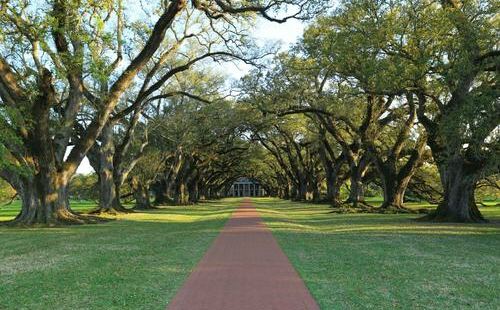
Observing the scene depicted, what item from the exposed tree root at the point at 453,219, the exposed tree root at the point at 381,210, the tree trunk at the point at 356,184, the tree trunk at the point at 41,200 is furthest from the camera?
the tree trunk at the point at 356,184

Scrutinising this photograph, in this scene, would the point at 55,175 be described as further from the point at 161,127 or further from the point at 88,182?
the point at 88,182

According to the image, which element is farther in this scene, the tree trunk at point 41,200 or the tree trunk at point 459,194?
the tree trunk at point 459,194

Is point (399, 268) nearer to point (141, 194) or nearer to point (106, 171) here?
point (106, 171)

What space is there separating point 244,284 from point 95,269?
10.8ft

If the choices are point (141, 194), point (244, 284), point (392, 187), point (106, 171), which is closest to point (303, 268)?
point (244, 284)

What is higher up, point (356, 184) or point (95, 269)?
point (356, 184)

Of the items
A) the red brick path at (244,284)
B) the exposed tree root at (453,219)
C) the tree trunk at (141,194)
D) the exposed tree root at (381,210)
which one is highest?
the tree trunk at (141,194)

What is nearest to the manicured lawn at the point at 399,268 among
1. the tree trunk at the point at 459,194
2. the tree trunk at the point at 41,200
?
the tree trunk at the point at 459,194

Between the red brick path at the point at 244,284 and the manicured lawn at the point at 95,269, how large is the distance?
31cm

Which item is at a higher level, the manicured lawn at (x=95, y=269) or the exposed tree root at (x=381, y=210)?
the exposed tree root at (x=381, y=210)

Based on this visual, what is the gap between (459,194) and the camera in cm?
2144

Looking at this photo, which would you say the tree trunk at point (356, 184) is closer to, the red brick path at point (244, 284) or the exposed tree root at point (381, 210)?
the exposed tree root at point (381, 210)

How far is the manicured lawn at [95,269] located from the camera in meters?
6.87

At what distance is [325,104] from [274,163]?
48.3 metres
